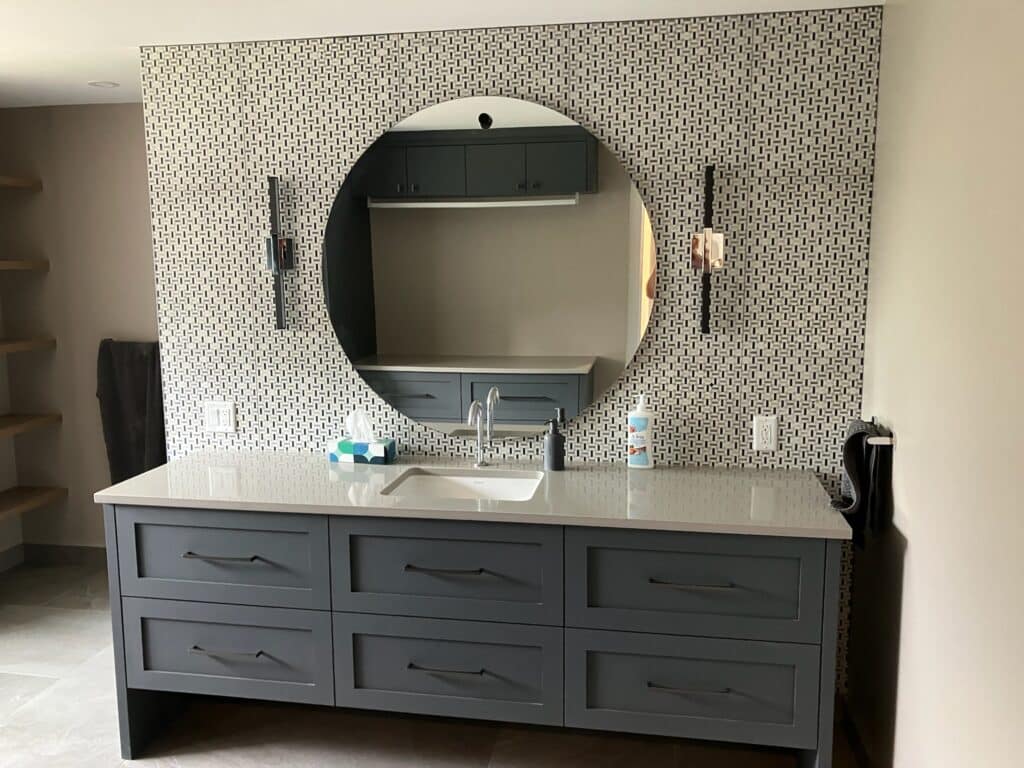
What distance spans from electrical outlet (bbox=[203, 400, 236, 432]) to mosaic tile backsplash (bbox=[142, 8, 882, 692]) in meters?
0.03

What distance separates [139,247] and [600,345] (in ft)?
7.24

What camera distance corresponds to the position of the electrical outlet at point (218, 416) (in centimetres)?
276

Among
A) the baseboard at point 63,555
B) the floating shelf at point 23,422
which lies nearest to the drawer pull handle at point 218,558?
the floating shelf at point 23,422

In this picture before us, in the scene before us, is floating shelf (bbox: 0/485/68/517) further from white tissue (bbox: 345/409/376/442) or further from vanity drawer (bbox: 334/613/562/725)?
vanity drawer (bbox: 334/613/562/725)

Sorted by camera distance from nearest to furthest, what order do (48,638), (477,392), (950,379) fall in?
(950,379) → (477,392) → (48,638)

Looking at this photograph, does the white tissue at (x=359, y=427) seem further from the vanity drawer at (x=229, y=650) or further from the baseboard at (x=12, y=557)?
the baseboard at (x=12, y=557)

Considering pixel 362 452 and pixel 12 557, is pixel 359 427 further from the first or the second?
pixel 12 557

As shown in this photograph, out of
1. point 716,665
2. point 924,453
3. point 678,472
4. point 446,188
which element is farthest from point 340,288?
point 924,453

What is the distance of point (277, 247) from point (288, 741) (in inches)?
59.7

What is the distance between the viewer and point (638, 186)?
242 cm

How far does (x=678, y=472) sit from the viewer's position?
2453 millimetres

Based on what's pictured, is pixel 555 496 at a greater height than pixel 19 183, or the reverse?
pixel 19 183

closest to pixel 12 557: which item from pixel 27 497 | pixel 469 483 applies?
pixel 27 497

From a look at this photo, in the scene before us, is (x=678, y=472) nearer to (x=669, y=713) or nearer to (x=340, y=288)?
(x=669, y=713)
